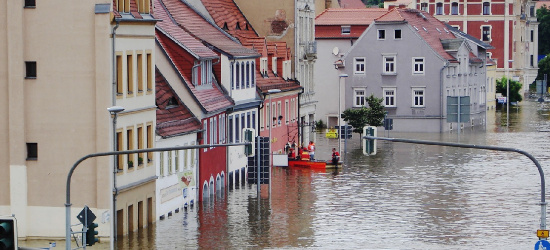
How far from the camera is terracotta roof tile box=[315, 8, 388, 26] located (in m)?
125

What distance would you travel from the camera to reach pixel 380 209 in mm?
61188

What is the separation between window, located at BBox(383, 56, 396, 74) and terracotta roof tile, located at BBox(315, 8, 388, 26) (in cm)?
1141

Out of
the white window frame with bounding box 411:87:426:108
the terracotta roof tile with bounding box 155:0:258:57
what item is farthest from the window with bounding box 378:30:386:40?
the terracotta roof tile with bounding box 155:0:258:57

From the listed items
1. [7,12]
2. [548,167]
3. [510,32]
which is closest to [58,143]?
[7,12]

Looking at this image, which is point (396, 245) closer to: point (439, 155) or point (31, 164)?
point (31, 164)

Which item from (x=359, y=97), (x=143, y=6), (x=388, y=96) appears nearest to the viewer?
(x=143, y=6)

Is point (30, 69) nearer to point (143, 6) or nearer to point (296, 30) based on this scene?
point (143, 6)

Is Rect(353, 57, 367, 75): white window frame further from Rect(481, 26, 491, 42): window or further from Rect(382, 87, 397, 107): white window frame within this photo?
Rect(481, 26, 491, 42): window

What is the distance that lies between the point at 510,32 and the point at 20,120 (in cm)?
12323

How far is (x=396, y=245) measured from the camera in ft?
163

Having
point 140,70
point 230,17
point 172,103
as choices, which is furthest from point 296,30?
point 140,70

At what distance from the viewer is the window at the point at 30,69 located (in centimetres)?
5006

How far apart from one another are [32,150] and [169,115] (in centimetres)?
1070

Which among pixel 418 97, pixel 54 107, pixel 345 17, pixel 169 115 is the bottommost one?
pixel 169 115
